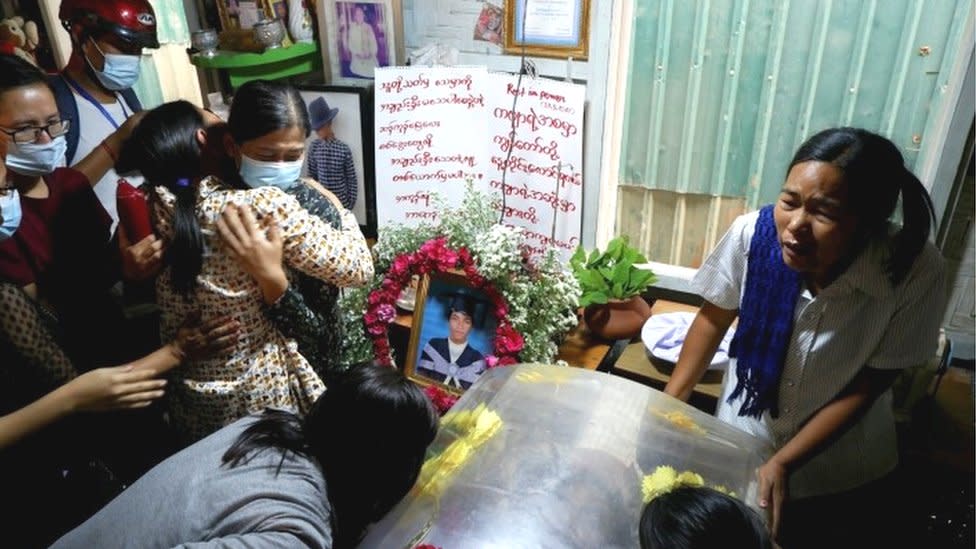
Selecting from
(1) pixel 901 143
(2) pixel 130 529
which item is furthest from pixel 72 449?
Answer: (1) pixel 901 143

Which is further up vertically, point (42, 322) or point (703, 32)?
point (703, 32)

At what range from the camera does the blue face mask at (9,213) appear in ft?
4.73

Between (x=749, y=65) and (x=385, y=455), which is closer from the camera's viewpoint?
(x=385, y=455)

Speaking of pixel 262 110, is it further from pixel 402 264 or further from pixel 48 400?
pixel 402 264

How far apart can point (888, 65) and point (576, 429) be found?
153 centimetres

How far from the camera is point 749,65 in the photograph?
2.06 metres

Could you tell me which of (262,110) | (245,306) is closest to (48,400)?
(245,306)

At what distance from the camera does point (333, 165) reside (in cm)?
264

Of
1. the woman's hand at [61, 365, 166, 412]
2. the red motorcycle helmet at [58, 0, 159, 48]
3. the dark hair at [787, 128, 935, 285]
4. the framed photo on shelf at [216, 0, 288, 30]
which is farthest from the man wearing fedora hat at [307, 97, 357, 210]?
the dark hair at [787, 128, 935, 285]

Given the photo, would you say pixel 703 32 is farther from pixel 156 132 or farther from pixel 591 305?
pixel 156 132

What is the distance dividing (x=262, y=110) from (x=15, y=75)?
2.19ft

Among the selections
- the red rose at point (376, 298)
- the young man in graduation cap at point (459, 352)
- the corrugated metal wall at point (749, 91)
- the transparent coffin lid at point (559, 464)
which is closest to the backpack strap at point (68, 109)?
the red rose at point (376, 298)

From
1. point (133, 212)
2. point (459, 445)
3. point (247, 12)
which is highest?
point (247, 12)

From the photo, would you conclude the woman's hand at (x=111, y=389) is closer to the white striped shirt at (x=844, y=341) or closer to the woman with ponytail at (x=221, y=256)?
the woman with ponytail at (x=221, y=256)
